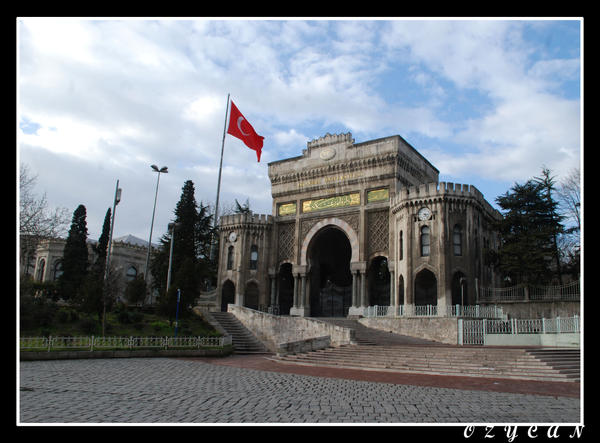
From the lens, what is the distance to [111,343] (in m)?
19.8

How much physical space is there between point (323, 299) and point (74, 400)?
27.8 meters

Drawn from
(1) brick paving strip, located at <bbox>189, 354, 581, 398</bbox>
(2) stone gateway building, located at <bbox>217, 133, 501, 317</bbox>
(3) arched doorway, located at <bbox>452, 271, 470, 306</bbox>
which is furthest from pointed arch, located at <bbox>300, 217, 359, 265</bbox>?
(1) brick paving strip, located at <bbox>189, 354, 581, 398</bbox>

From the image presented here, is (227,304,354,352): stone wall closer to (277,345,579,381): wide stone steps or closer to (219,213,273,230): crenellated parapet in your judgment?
(277,345,579,381): wide stone steps

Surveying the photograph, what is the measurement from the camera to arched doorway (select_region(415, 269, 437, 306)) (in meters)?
27.2

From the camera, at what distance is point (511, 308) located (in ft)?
81.7

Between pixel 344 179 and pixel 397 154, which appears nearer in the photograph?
pixel 397 154

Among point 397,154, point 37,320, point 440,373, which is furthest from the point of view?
point 397,154

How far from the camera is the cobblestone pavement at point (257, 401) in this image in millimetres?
7203

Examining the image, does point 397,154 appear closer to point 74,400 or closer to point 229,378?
point 229,378

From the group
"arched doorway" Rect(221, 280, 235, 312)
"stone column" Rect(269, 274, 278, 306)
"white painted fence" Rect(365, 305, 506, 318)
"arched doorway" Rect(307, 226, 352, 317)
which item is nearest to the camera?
"white painted fence" Rect(365, 305, 506, 318)

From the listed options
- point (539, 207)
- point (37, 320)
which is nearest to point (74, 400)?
point (37, 320)

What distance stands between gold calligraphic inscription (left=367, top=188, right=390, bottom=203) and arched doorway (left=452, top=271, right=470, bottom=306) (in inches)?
275

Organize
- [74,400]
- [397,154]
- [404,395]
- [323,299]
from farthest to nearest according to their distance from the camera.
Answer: [323,299]
[397,154]
[404,395]
[74,400]
